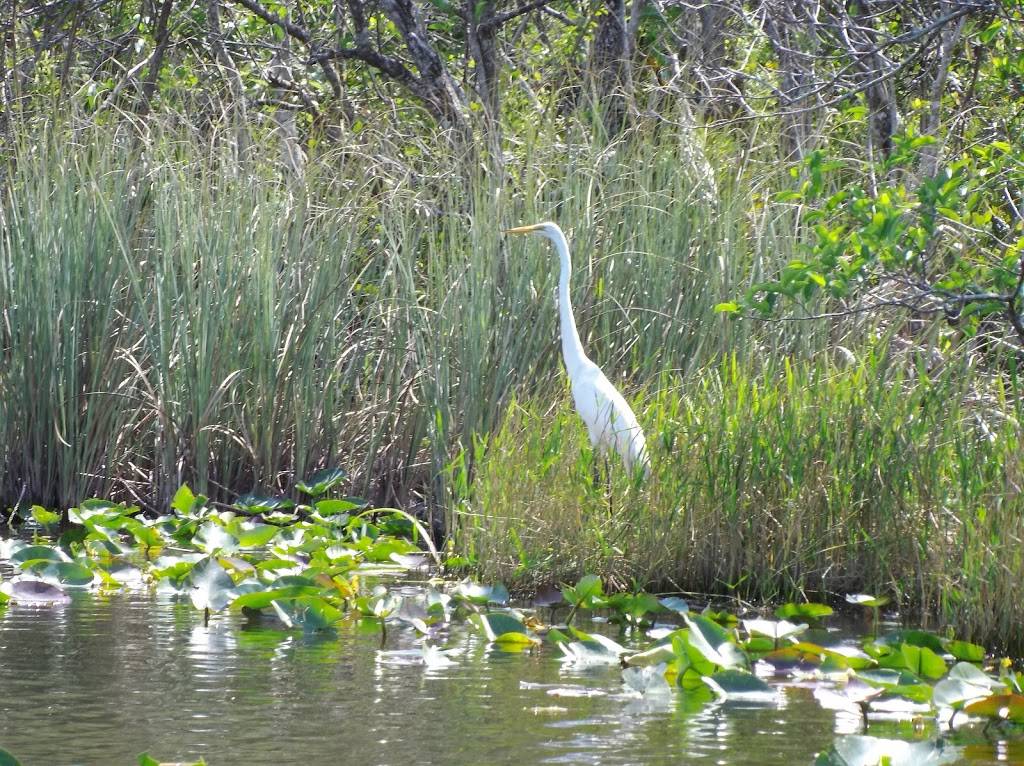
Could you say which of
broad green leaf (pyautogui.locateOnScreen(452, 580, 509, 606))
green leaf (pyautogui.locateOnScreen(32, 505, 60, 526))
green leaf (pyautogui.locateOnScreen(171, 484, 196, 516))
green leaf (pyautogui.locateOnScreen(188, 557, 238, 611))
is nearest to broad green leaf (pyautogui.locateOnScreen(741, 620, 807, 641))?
broad green leaf (pyautogui.locateOnScreen(452, 580, 509, 606))

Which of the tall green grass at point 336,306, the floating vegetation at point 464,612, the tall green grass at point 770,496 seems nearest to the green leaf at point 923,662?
the floating vegetation at point 464,612

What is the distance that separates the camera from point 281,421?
6840 millimetres

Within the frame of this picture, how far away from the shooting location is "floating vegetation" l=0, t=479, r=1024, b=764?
3.63 m

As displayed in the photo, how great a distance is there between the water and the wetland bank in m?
0.02

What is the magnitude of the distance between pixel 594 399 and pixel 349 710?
96.3 inches

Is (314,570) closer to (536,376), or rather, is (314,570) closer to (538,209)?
(536,376)

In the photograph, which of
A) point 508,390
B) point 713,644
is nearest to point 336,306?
point 508,390

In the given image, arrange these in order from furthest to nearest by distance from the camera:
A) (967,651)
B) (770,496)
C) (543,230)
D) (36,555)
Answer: (543,230) < (36,555) < (770,496) < (967,651)

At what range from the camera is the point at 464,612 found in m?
4.88

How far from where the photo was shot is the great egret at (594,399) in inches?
225

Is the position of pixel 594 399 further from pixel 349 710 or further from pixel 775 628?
pixel 349 710

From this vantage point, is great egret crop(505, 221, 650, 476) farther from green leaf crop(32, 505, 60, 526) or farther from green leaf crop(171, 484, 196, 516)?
green leaf crop(32, 505, 60, 526)

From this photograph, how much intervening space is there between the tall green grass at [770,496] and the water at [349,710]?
817 millimetres

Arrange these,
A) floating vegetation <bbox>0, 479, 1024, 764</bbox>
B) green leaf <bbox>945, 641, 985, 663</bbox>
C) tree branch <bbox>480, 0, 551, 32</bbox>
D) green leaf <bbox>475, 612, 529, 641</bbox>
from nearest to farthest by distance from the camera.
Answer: floating vegetation <bbox>0, 479, 1024, 764</bbox> → green leaf <bbox>945, 641, 985, 663</bbox> → green leaf <bbox>475, 612, 529, 641</bbox> → tree branch <bbox>480, 0, 551, 32</bbox>
